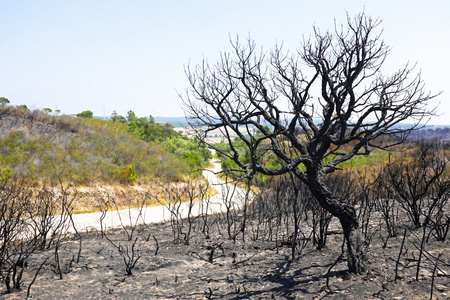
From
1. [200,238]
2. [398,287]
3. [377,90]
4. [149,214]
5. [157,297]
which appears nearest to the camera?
[398,287]

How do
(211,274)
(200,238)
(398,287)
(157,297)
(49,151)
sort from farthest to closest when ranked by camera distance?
(49,151) → (200,238) → (211,274) → (157,297) → (398,287)

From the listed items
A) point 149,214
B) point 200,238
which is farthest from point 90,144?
point 200,238

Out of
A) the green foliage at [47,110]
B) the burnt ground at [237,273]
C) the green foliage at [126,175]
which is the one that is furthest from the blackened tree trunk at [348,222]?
the green foliage at [47,110]

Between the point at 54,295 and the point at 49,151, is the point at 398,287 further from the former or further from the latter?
the point at 49,151

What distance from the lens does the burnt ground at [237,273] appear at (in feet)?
17.2

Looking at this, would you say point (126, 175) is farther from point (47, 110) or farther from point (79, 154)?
point (47, 110)

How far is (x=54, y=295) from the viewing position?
5891 mm

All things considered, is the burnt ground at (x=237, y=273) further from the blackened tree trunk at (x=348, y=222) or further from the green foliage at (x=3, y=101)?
the green foliage at (x=3, y=101)

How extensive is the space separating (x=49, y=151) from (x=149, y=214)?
8525 mm

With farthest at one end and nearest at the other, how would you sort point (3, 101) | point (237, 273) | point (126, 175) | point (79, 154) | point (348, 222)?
point (3, 101), point (79, 154), point (126, 175), point (237, 273), point (348, 222)

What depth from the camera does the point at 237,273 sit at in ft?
21.9

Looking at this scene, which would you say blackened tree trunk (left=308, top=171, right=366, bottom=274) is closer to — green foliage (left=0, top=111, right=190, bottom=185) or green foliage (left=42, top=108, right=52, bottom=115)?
green foliage (left=0, top=111, right=190, bottom=185)

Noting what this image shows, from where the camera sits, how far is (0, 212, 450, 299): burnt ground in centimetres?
523

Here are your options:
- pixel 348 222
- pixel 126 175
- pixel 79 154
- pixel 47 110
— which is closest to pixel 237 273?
pixel 348 222
